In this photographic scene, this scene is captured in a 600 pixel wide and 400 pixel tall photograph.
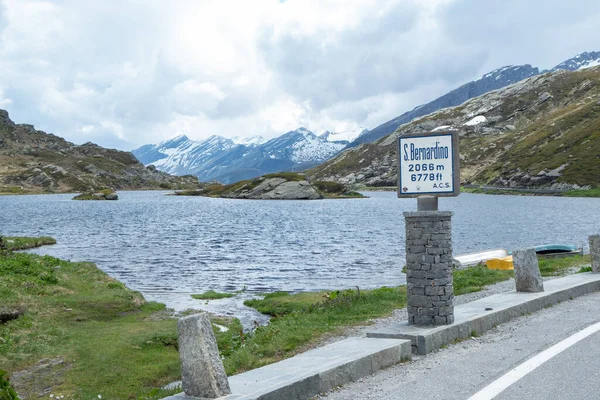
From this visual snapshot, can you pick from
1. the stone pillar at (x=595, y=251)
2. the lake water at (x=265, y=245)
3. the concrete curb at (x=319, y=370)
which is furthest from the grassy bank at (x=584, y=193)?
the concrete curb at (x=319, y=370)

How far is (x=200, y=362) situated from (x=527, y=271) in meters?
12.2

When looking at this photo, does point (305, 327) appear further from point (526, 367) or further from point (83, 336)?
point (83, 336)

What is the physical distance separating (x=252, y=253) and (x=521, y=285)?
4182 cm

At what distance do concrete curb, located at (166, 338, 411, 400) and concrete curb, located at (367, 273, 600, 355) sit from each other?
0.41 m

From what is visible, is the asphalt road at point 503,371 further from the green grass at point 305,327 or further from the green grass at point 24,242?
the green grass at point 24,242

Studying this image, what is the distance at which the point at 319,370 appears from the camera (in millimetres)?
9320

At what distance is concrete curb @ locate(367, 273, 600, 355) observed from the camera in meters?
11.9

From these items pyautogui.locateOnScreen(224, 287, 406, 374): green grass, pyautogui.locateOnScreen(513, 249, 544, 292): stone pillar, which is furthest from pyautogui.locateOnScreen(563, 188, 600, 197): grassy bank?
pyautogui.locateOnScreen(513, 249, 544, 292): stone pillar

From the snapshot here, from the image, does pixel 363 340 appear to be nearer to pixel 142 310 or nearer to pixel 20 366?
pixel 20 366

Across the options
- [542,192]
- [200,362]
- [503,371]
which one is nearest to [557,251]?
[503,371]

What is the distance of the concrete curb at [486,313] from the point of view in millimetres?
11938

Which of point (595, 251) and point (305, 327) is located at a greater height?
point (595, 251)

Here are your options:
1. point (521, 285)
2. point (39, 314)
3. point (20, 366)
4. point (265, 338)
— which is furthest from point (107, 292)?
point (521, 285)

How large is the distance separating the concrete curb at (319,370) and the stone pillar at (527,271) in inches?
290
